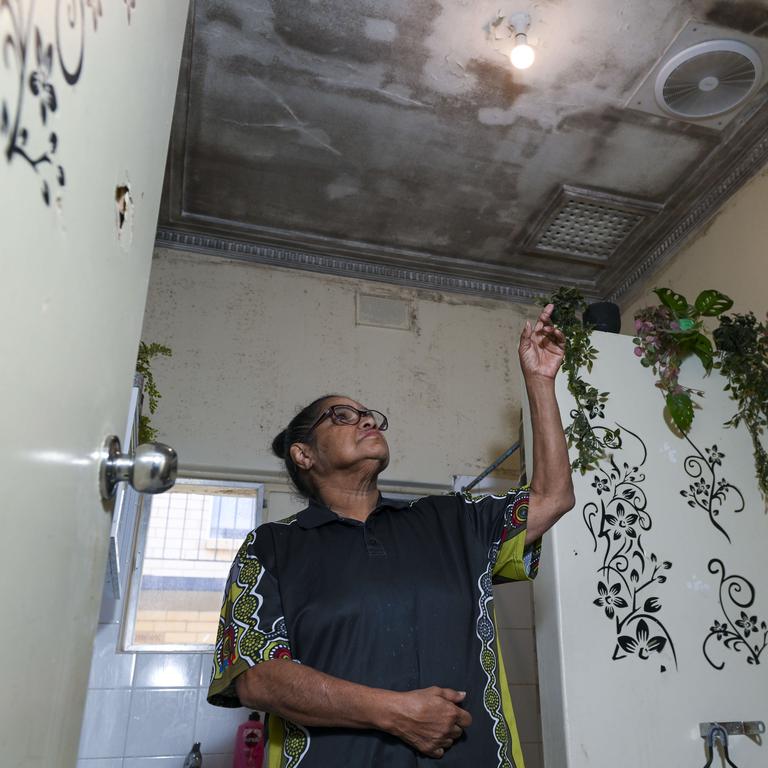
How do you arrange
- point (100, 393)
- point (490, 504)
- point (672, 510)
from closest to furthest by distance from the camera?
point (100, 393), point (490, 504), point (672, 510)

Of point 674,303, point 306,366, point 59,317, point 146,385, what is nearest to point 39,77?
point 59,317

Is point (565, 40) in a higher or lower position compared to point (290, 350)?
higher

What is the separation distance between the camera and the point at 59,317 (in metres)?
0.54

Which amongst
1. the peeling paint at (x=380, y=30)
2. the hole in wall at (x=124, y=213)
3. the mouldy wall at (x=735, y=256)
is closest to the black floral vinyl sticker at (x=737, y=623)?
the mouldy wall at (x=735, y=256)

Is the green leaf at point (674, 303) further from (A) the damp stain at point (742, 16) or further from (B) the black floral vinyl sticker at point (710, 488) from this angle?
(A) the damp stain at point (742, 16)

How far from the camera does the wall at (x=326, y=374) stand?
2.94 metres

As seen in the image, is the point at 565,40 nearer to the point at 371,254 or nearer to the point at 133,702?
the point at 371,254

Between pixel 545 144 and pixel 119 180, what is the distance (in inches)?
91.1

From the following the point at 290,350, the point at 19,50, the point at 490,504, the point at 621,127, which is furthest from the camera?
the point at 290,350

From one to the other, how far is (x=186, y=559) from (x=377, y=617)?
1.77m

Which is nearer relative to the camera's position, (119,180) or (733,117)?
(119,180)

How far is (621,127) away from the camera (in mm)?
2684

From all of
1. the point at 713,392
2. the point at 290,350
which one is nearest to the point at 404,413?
the point at 290,350

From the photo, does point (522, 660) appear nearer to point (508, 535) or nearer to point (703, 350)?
point (703, 350)
